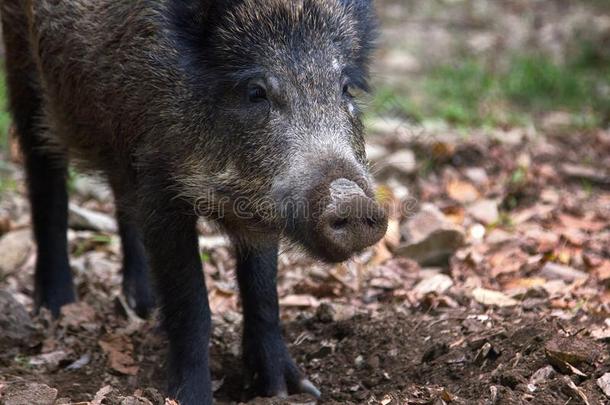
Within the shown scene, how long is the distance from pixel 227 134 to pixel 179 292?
2.52 feet

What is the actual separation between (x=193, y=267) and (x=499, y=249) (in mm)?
2625

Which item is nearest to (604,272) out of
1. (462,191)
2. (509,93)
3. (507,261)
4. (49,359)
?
(507,261)

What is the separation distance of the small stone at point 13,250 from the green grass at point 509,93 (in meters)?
3.49

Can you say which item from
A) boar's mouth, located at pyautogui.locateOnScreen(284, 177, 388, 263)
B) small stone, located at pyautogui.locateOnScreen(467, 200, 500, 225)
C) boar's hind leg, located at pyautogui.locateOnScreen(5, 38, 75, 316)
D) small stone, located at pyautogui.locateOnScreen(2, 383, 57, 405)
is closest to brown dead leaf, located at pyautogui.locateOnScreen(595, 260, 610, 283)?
small stone, located at pyautogui.locateOnScreen(467, 200, 500, 225)

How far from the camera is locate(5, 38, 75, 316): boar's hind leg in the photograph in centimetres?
596

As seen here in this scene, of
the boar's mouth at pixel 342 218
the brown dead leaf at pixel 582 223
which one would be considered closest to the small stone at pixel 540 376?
the boar's mouth at pixel 342 218

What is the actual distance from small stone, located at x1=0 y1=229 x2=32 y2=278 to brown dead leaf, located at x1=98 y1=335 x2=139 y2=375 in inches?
62.4

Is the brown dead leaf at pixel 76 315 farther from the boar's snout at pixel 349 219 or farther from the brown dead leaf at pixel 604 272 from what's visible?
the brown dead leaf at pixel 604 272

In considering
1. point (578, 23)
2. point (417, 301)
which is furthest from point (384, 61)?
point (417, 301)

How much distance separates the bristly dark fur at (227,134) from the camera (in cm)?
416

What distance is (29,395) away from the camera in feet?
11.8

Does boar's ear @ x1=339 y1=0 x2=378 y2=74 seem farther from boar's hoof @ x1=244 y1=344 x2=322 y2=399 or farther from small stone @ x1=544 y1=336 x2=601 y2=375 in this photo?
small stone @ x1=544 y1=336 x2=601 y2=375

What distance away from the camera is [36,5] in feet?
17.6

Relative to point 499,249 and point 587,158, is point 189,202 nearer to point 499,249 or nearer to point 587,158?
point 499,249
